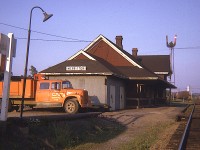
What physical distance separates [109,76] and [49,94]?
8.80m

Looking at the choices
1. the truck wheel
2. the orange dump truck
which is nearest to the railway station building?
the orange dump truck

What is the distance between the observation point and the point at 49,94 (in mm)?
20953

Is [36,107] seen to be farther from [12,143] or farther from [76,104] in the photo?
[12,143]

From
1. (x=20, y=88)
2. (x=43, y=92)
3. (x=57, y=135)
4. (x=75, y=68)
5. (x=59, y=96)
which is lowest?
(x=57, y=135)

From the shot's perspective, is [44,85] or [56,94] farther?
[44,85]

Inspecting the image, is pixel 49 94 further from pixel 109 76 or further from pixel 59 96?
pixel 109 76

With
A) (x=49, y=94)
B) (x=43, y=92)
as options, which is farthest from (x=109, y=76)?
(x=43, y=92)

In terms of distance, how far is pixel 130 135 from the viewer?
48.5 feet

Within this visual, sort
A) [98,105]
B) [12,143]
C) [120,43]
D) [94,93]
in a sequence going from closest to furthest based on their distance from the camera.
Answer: [12,143]
[98,105]
[94,93]
[120,43]

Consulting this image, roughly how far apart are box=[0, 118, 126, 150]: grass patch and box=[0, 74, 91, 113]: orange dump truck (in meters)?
4.86

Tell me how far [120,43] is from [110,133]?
3310 centimetres

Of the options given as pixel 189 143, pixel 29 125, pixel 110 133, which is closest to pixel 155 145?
pixel 189 143

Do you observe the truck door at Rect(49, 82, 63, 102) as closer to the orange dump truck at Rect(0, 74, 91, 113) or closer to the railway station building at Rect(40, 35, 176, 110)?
the orange dump truck at Rect(0, 74, 91, 113)

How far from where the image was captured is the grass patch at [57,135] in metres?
10.1
